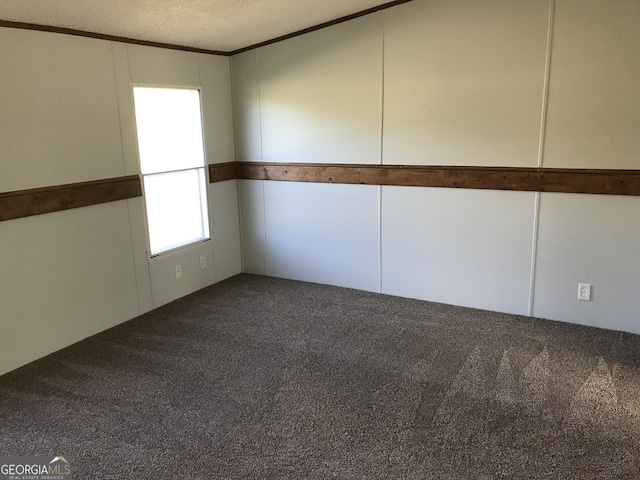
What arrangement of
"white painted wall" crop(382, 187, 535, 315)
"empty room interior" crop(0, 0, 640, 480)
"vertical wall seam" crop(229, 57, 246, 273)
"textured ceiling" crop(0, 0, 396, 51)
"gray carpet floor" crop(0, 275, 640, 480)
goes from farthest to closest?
"vertical wall seam" crop(229, 57, 246, 273)
"white painted wall" crop(382, 187, 535, 315)
"textured ceiling" crop(0, 0, 396, 51)
"empty room interior" crop(0, 0, 640, 480)
"gray carpet floor" crop(0, 275, 640, 480)

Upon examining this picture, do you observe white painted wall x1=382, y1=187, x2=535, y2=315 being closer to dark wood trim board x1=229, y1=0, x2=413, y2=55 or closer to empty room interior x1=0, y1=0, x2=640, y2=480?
empty room interior x1=0, y1=0, x2=640, y2=480

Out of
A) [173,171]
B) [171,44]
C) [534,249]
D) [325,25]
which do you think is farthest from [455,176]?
[171,44]

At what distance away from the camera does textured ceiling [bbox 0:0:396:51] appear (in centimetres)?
296

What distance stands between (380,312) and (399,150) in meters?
1.35

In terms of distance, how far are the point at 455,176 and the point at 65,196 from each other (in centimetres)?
287

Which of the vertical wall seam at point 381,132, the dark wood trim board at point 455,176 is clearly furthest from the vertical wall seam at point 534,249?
the vertical wall seam at point 381,132

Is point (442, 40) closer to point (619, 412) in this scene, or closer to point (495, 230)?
point (495, 230)

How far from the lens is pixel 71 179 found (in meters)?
3.46

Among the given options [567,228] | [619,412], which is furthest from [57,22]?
[619,412]

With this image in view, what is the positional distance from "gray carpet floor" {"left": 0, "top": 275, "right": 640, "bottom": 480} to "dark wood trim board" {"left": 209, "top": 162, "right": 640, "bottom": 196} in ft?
3.35

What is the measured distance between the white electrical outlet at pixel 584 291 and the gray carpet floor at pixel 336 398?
0.88 feet

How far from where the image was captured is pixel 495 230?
12.6ft

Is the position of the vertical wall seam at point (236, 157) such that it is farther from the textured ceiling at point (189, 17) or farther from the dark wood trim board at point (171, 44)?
the textured ceiling at point (189, 17)

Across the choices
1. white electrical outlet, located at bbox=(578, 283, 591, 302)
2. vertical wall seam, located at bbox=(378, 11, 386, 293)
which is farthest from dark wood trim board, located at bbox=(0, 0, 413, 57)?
white electrical outlet, located at bbox=(578, 283, 591, 302)
